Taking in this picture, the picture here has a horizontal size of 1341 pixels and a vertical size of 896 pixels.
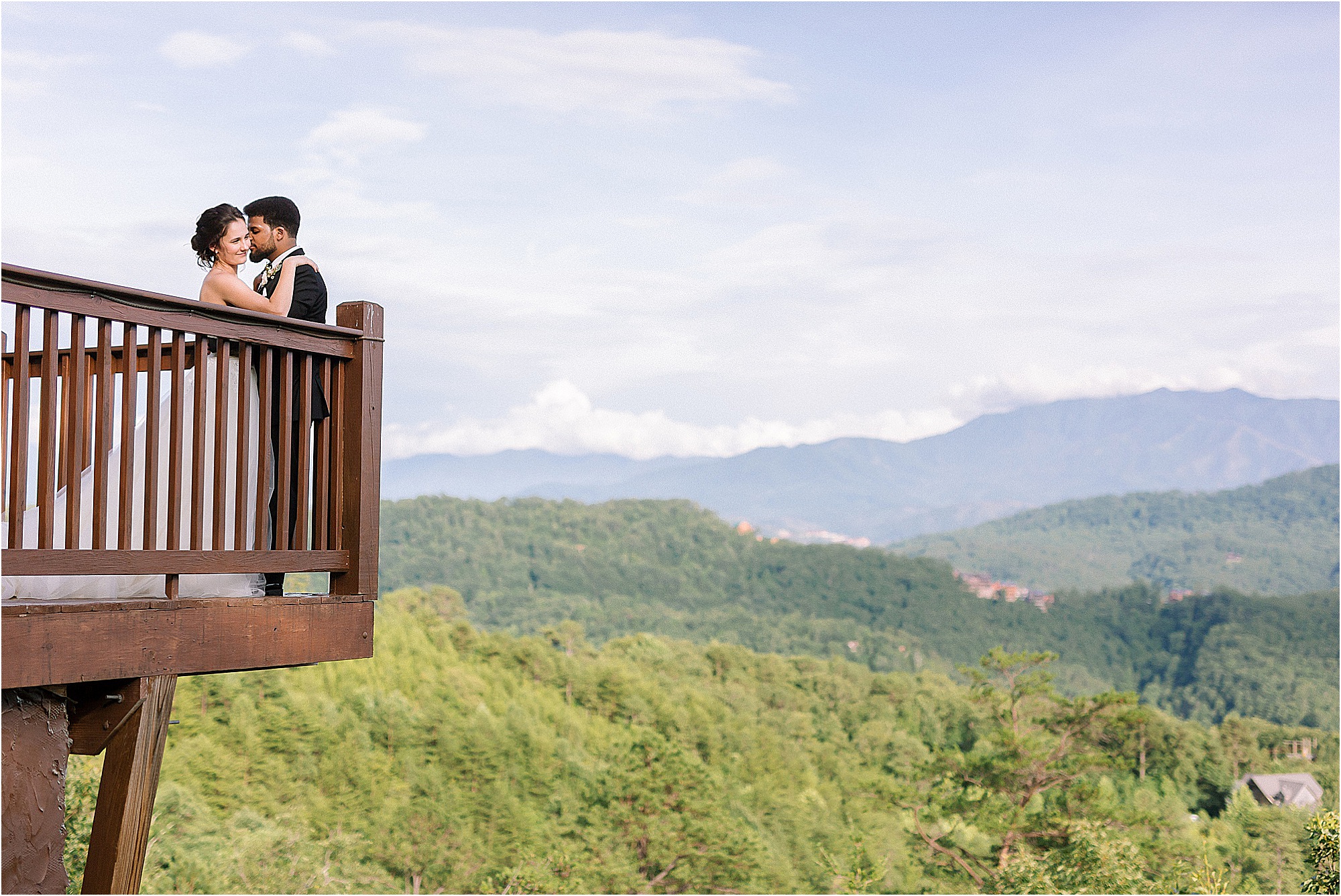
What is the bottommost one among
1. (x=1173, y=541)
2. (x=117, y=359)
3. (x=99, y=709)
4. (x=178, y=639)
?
(x=1173, y=541)

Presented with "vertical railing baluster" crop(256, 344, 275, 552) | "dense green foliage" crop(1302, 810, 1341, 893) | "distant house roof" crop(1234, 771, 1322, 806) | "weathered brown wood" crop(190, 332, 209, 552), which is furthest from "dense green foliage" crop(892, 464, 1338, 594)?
"weathered brown wood" crop(190, 332, 209, 552)

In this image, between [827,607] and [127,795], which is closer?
[127,795]

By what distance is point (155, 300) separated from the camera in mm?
2479

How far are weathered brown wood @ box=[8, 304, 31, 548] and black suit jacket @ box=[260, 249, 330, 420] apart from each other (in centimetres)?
64

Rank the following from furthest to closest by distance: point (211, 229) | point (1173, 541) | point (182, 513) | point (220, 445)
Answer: point (1173, 541), point (211, 229), point (182, 513), point (220, 445)

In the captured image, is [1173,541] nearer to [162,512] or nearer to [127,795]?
[162,512]

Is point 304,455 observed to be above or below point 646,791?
above

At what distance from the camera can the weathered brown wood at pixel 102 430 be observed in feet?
7.87

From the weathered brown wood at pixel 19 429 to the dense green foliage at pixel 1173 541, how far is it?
116475mm

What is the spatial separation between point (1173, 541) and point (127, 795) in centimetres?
17580

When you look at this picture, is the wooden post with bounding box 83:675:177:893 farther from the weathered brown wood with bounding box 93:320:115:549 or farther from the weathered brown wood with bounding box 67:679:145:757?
the weathered brown wood with bounding box 93:320:115:549

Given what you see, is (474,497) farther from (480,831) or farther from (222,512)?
(222,512)

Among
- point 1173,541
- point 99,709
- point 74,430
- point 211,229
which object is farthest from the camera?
point 1173,541

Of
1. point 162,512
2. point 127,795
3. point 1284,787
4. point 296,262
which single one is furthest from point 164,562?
point 1284,787
